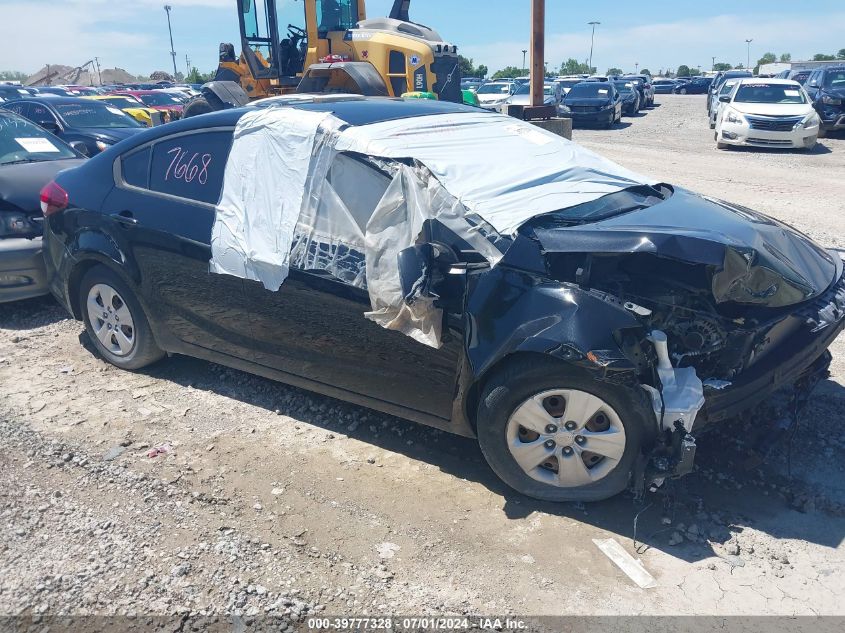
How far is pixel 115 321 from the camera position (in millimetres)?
4883

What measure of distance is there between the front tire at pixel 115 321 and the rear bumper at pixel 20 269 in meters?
1.12

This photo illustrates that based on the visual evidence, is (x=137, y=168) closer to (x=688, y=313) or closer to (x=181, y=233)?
(x=181, y=233)

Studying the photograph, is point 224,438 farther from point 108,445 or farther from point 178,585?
point 178,585

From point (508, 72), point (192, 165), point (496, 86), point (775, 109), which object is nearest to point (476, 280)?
point (192, 165)

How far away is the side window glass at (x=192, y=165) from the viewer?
14.0 feet

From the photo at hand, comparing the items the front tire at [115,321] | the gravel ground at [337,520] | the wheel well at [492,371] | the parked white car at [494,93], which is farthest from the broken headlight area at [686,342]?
the parked white car at [494,93]

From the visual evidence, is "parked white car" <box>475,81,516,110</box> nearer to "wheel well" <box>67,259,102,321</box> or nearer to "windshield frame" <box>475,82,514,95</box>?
"windshield frame" <box>475,82,514,95</box>

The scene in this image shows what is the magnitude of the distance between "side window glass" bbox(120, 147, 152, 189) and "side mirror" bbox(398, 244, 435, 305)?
2.11m

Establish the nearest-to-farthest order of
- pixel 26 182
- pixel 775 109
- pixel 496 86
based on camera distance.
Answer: pixel 26 182 < pixel 775 109 < pixel 496 86

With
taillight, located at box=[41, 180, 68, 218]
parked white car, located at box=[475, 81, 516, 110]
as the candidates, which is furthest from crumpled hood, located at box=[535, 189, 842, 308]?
parked white car, located at box=[475, 81, 516, 110]

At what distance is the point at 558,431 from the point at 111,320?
128 inches

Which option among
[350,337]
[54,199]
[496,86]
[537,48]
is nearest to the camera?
[350,337]

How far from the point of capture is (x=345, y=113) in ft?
13.4

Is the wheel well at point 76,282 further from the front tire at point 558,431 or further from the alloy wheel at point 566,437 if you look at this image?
the alloy wheel at point 566,437
